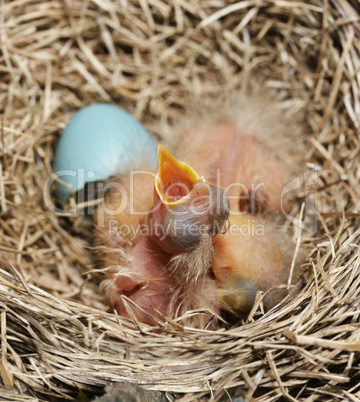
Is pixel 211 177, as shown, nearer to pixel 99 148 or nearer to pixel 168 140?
pixel 168 140

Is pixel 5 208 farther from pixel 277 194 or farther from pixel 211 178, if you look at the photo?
pixel 277 194

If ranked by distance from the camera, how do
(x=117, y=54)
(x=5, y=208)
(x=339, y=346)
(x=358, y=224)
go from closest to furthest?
(x=339, y=346) → (x=358, y=224) → (x=5, y=208) → (x=117, y=54)

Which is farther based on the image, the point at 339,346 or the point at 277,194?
the point at 277,194

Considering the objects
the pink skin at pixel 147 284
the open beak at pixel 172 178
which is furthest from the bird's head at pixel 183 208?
the pink skin at pixel 147 284

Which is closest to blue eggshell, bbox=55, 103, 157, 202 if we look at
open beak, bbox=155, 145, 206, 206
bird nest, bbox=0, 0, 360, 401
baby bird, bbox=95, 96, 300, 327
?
baby bird, bbox=95, 96, 300, 327

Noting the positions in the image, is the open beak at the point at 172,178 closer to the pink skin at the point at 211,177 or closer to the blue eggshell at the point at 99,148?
the pink skin at the point at 211,177

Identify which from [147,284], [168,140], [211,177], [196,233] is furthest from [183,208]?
[168,140]

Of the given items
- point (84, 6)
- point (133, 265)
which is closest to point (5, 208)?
point (133, 265)
